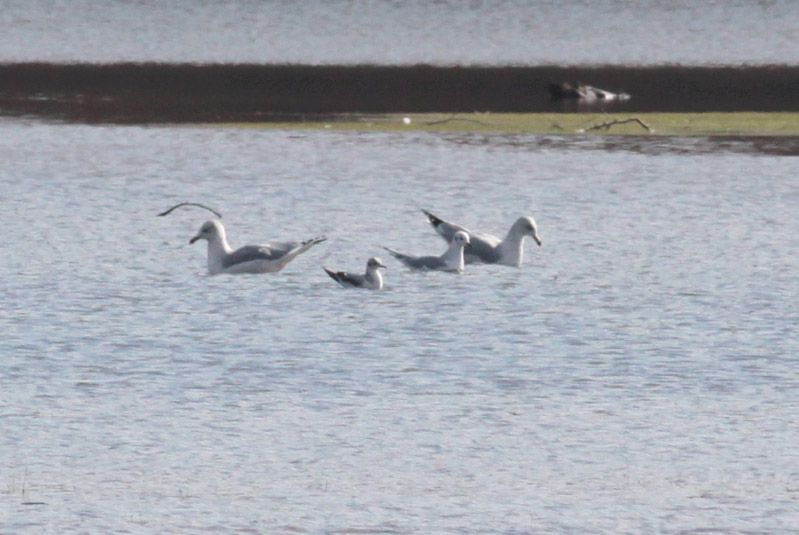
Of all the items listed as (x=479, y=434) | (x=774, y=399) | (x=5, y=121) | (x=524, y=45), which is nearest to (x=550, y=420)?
(x=479, y=434)

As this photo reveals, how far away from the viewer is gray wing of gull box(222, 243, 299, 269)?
16484 mm

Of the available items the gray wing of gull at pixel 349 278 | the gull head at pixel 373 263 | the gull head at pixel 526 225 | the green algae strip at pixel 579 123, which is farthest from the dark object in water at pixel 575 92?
the gull head at pixel 373 263

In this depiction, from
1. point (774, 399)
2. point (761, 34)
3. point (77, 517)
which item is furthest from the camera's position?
point (761, 34)

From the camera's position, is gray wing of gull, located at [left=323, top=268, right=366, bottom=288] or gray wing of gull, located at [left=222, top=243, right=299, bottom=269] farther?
gray wing of gull, located at [left=222, top=243, right=299, bottom=269]

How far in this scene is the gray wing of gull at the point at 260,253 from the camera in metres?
16.5

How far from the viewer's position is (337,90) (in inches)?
1652

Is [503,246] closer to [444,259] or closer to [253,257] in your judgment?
[444,259]

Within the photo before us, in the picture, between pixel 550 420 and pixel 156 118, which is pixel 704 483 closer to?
pixel 550 420

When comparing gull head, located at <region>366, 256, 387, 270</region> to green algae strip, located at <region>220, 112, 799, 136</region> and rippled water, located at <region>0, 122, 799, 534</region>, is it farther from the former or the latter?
green algae strip, located at <region>220, 112, 799, 136</region>

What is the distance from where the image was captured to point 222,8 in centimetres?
6781

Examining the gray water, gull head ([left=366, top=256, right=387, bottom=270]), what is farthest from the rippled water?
the gray water

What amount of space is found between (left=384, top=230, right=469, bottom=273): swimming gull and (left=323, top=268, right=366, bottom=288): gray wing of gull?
0.99 metres

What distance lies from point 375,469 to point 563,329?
4.58 metres

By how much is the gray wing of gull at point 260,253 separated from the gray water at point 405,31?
34.5 metres
